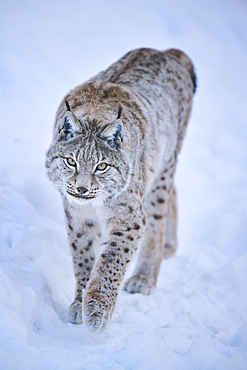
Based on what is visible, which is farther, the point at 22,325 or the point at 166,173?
the point at 166,173

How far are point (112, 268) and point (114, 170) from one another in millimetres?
745

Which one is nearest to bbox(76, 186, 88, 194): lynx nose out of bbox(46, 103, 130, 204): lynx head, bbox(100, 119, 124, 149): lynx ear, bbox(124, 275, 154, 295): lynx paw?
bbox(46, 103, 130, 204): lynx head

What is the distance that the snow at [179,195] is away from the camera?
2566 mm

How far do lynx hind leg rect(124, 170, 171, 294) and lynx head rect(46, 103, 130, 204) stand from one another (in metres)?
1.54

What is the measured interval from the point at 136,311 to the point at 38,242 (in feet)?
3.86

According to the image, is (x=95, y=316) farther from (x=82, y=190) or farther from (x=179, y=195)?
(x=179, y=195)

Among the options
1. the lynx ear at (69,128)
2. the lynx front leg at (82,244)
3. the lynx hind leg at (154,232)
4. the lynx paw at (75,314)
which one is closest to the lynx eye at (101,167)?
the lynx ear at (69,128)

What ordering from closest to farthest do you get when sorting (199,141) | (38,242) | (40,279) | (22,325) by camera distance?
(22,325)
(40,279)
(38,242)
(199,141)

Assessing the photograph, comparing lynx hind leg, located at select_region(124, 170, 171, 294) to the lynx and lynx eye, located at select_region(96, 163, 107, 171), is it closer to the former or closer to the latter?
the lynx

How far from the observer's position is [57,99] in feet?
21.0

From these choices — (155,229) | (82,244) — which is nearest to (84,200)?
(82,244)

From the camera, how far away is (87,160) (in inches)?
108

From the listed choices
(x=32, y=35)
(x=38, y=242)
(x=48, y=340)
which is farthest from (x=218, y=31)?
(x=48, y=340)

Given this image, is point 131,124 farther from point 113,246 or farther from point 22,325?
point 22,325
